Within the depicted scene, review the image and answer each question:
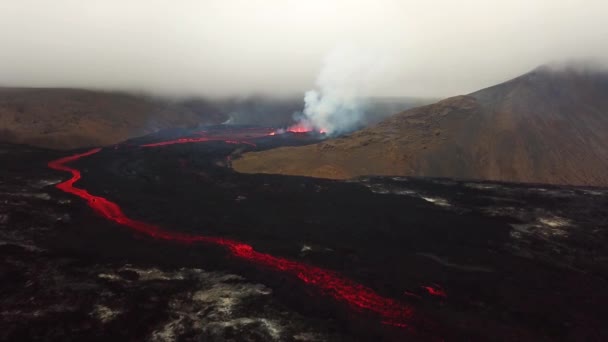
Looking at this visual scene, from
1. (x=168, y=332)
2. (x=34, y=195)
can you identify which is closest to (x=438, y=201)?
(x=168, y=332)

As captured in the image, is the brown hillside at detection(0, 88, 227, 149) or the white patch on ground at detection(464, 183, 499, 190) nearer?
the white patch on ground at detection(464, 183, 499, 190)

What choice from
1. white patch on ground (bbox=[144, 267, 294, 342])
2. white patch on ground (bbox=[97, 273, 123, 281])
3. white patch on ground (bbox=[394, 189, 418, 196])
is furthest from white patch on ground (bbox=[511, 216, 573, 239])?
white patch on ground (bbox=[97, 273, 123, 281])

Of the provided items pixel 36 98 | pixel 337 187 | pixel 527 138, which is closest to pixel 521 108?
pixel 527 138

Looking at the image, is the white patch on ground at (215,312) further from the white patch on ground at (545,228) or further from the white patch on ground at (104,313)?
the white patch on ground at (545,228)

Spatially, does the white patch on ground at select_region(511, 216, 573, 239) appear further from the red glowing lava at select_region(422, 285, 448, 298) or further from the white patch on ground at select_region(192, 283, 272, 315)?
the white patch on ground at select_region(192, 283, 272, 315)

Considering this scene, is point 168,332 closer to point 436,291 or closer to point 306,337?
point 306,337

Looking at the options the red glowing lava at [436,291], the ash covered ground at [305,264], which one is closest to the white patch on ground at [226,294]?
the ash covered ground at [305,264]
